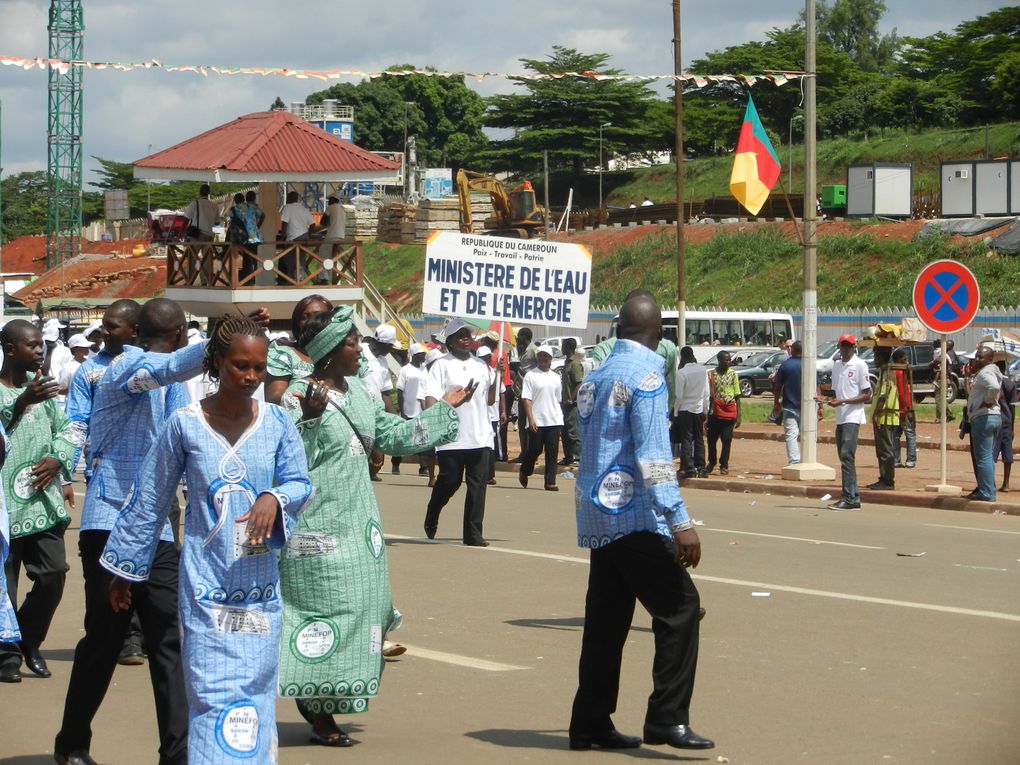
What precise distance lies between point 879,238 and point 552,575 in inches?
1807

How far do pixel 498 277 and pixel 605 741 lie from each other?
576 inches

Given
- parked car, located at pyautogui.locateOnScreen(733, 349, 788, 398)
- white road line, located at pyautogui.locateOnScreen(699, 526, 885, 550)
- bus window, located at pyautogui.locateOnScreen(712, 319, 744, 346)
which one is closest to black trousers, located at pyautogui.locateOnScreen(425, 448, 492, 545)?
white road line, located at pyautogui.locateOnScreen(699, 526, 885, 550)

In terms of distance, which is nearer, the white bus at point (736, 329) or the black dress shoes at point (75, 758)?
the black dress shoes at point (75, 758)

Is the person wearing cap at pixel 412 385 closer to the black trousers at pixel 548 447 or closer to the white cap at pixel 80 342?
the black trousers at pixel 548 447

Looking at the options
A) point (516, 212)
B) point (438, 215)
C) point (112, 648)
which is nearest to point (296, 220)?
point (112, 648)

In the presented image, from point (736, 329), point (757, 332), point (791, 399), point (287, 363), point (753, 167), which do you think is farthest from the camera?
point (757, 332)

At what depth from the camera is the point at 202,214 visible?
101ft

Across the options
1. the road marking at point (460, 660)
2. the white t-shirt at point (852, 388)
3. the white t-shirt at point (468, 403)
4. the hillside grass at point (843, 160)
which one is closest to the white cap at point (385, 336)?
the white t-shirt at point (468, 403)

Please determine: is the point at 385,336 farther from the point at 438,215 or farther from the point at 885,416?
the point at 438,215

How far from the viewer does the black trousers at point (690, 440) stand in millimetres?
19672

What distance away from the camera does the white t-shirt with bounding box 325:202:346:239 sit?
30719 millimetres

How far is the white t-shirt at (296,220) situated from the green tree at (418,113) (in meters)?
80.9

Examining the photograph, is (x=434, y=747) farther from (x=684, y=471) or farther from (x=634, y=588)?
(x=684, y=471)

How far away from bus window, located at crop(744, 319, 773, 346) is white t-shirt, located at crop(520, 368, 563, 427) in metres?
25.9
